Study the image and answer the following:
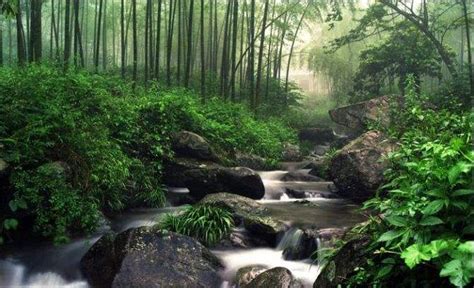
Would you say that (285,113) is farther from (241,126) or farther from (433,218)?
(433,218)

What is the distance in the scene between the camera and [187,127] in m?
9.94

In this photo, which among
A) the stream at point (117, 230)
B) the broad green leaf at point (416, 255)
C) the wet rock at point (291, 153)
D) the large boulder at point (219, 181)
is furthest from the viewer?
the wet rock at point (291, 153)

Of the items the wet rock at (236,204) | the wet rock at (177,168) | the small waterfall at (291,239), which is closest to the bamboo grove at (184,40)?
the wet rock at (177,168)

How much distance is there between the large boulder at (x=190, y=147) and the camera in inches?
358

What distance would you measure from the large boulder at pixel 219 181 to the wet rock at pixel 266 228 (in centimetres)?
194

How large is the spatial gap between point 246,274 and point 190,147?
4.39 metres

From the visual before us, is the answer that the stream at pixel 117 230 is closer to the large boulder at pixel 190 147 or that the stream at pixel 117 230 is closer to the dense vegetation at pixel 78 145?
the dense vegetation at pixel 78 145

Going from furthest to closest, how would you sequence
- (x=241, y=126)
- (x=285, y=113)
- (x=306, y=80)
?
(x=306, y=80) → (x=285, y=113) → (x=241, y=126)

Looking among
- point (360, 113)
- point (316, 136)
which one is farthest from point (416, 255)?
point (316, 136)

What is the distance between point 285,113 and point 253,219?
44.1ft

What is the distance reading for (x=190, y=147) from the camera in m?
9.09

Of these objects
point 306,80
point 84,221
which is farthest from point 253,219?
point 306,80

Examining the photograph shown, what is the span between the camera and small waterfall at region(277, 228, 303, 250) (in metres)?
5.93

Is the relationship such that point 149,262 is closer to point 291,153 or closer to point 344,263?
point 344,263
